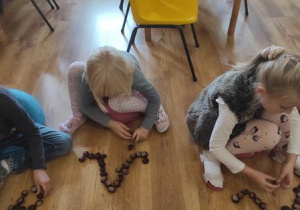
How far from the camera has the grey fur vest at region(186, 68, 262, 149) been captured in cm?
102

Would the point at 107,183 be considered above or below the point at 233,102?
below

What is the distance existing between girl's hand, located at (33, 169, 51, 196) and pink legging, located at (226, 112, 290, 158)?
2.68 ft

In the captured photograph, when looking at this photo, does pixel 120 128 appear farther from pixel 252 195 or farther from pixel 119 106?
pixel 252 195

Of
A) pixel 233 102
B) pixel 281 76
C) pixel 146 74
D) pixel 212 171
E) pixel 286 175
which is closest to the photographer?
pixel 281 76

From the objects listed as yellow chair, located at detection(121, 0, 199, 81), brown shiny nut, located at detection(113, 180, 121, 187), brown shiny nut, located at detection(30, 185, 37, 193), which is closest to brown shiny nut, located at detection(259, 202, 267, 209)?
brown shiny nut, located at detection(113, 180, 121, 187)

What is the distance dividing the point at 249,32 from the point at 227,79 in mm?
1245

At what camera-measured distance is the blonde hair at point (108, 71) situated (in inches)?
44.5

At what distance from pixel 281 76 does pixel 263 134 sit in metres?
0.37

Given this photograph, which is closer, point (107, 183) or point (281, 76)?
point (281, 76)

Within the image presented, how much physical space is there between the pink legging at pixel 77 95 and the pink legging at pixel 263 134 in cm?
54

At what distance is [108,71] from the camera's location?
113 centimetres

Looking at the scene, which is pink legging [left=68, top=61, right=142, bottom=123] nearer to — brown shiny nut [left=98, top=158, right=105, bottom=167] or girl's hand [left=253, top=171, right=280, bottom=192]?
brown shiny nut [left=98, top=158, right=105, bottom=167]

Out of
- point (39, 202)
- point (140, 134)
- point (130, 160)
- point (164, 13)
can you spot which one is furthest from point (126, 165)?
point (164, 13)

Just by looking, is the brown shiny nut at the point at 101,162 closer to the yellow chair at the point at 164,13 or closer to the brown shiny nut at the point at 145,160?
the brown shiny nut at the point at 145,160
